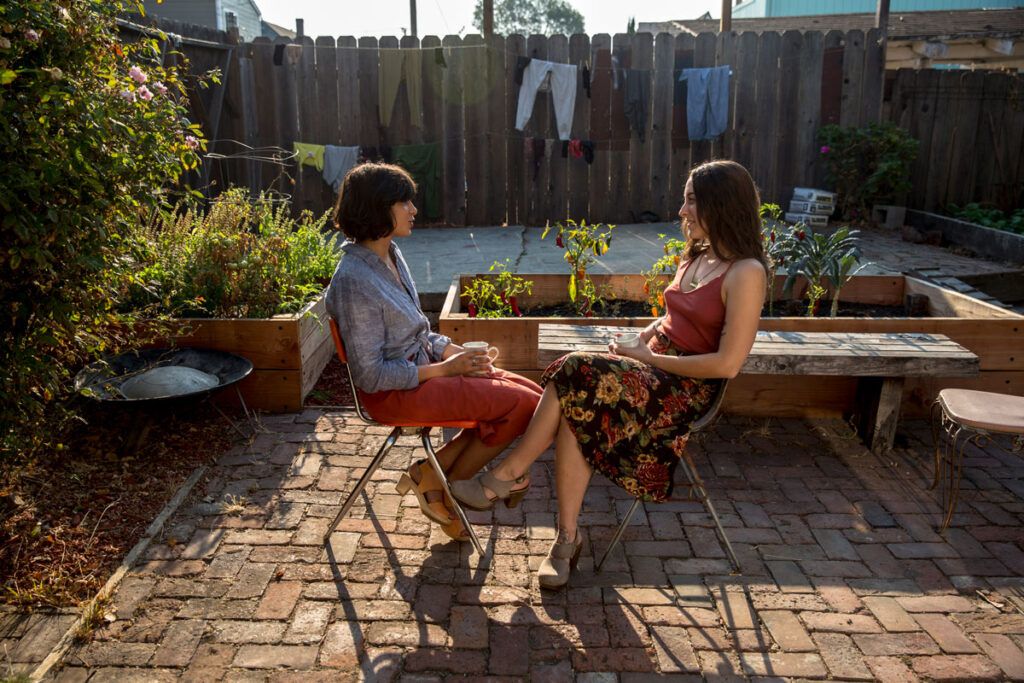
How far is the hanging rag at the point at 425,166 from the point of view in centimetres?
905

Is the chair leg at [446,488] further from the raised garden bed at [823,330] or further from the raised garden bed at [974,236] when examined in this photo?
the raised garden bed at [974,236]

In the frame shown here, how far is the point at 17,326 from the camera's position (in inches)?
117

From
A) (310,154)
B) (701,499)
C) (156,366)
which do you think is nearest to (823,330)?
(701,499)

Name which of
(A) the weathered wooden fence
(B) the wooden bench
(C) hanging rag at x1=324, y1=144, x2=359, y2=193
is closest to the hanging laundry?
(C) hanging rag at x1=324, y1=144, x2=359, y2=193

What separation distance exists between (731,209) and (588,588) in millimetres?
1425

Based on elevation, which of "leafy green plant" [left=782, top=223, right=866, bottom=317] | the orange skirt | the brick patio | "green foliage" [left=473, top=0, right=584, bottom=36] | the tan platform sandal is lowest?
the brick patio

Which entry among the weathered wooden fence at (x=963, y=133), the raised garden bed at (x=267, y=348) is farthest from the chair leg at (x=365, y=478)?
the weathered wooden fence at (x=963, y=133)

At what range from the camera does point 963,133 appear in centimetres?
976

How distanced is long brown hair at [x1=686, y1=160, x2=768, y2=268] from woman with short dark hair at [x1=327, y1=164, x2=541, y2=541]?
896 millimetres

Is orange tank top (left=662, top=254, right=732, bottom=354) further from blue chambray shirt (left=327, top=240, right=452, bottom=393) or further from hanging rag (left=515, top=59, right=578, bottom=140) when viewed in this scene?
hanging rag (left=515, top=59, right=578, bottom=140)

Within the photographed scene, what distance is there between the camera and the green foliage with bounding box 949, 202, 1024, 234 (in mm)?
8750

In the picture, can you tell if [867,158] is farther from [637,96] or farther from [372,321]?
[372,321]

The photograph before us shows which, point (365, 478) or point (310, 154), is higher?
point (310, 154)

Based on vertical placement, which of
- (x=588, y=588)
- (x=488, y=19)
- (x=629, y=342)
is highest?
(x=488, y=19)
